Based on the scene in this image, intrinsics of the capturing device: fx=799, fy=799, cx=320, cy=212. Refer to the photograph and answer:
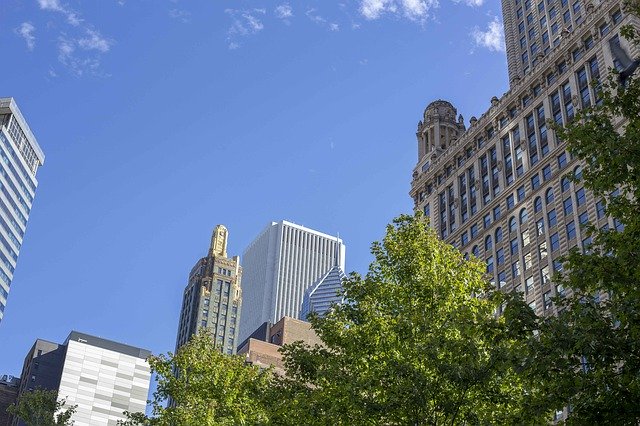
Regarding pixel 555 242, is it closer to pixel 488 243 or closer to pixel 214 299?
pixel 488 243

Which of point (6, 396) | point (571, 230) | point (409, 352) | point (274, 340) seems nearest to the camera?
point (409, 352)

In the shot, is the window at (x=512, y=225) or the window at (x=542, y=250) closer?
the window at (x=542, y=250)

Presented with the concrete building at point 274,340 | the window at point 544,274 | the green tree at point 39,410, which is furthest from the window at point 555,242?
the concrete building at point 274,340

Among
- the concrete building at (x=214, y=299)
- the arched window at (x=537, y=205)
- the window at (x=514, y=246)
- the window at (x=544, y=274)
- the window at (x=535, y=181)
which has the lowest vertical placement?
the window at (x=544, y=274)

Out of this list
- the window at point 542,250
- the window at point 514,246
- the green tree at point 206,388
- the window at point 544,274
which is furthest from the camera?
the window at point 514,246

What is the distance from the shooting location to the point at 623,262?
1617 cm

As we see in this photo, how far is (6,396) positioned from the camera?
16900cm

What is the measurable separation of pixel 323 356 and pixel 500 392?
650 cm

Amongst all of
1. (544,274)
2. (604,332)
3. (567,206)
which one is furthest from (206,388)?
(567,206)

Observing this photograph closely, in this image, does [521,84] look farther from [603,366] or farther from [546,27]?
[603,366]

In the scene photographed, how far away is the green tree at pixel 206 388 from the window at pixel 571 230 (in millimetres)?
38602

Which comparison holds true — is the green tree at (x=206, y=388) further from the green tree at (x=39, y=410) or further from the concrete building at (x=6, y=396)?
the concrete building at (x=6, y=396)

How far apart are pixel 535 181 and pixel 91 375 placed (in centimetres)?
13416

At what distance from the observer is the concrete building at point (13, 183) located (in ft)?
466
